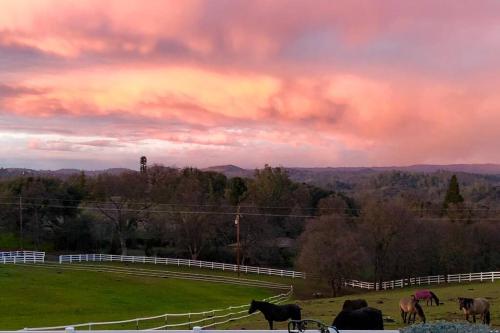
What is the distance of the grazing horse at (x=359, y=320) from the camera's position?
14.4 meters

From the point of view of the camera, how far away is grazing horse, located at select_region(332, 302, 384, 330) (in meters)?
14.4

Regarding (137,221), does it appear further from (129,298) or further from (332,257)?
(332,257)

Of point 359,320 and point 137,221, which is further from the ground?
point 359,320

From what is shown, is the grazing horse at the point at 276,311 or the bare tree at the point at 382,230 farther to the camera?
the bare tree at the point at 382,230

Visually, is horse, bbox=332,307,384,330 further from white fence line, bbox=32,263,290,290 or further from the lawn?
white fence line, bbox=32,263,290,290

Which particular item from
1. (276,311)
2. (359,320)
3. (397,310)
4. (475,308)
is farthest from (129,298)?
(359,320)

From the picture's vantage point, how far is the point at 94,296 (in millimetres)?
36844

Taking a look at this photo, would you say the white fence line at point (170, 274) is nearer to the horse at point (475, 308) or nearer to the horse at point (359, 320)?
the horse at point (475, 308)

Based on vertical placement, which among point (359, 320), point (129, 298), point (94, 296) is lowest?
point (129, 298)

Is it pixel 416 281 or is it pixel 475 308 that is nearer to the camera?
pixel 475 308

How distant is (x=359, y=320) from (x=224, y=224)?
168 feet

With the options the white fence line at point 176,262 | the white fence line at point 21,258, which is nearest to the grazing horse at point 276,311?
the white fence line at point 21,258

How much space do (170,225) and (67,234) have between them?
1142 centimetres

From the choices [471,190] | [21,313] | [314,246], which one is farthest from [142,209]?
[471,190]
